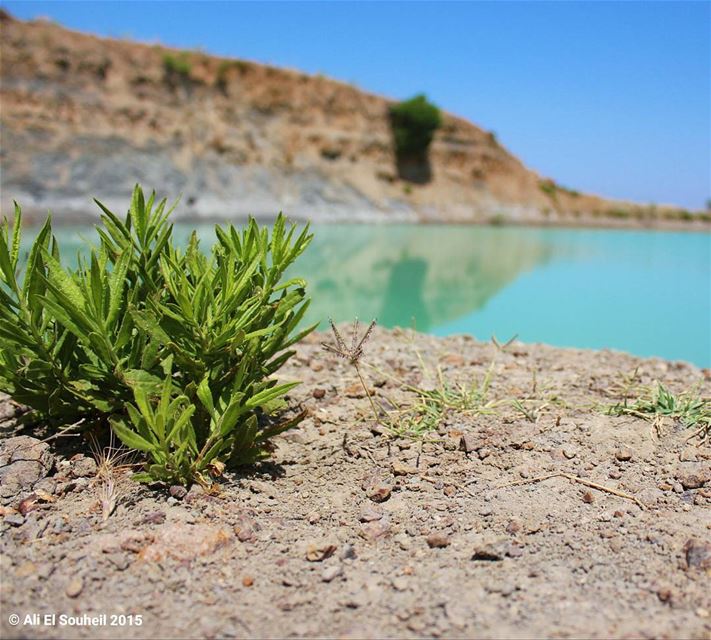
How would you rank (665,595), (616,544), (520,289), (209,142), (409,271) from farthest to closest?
(209,142), (409,271), (520,289), (616,544), (665,595)

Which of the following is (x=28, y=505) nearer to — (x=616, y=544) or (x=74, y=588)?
(x=74, y=588)

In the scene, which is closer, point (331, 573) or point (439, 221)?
point (331, 573)

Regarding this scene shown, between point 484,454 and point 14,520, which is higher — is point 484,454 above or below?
above

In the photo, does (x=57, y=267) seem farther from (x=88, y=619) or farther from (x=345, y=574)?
(x=345, y=574)

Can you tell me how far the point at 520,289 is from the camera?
423 inches

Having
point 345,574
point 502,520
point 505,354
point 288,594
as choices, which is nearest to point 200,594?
point 288,594

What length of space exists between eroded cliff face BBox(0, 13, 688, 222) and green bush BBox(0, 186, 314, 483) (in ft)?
55.3

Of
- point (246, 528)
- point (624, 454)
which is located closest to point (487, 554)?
point (246, 528)

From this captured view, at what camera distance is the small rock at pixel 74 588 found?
160 centimetres

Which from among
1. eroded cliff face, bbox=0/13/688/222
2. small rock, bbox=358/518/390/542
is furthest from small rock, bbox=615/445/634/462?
eroded cliff face, bbox=0/13/688/222

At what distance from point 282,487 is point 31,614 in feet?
2.98

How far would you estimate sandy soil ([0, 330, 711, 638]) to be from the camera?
1.56 m

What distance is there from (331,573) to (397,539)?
0.29 metres

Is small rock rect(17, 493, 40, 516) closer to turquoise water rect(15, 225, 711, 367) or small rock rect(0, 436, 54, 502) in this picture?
small rock rect(0, 436, 54, 502)
